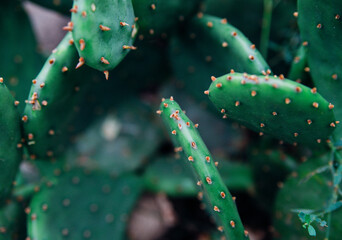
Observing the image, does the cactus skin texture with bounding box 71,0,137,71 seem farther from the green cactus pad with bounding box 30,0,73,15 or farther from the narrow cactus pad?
the narrow cactus pad

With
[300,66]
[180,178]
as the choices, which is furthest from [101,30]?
[180,178]

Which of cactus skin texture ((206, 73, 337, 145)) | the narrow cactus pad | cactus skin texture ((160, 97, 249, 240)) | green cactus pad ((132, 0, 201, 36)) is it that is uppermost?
green cactus pad ((132, 0, 201, 36))

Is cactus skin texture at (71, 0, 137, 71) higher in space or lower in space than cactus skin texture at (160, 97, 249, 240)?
higher

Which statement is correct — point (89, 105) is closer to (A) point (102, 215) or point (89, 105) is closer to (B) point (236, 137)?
(A) point (102, 215)

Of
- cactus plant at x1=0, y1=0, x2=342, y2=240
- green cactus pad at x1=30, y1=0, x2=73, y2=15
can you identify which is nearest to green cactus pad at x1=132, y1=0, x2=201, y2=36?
cactus plant at x1=0, y1=0, x2=342, y2=240

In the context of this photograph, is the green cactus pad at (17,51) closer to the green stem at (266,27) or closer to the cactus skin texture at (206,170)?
the cactus skin texture at (206,170)

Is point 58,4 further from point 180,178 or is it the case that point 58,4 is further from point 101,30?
point 180,178
